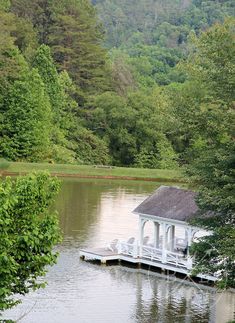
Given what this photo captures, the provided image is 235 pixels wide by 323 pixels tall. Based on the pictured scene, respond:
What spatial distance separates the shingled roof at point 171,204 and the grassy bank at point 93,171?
2466cm

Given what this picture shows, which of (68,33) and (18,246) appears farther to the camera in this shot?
(68,33)

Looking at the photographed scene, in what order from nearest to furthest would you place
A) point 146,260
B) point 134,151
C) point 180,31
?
point 146,260, point 134,151, point 180,31

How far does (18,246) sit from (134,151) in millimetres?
48773

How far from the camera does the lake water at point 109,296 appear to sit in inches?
965

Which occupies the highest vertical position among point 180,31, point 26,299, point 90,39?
point 180,31

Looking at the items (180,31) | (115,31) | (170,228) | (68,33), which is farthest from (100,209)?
(115,31)

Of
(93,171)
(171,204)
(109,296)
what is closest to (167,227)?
(171,204)

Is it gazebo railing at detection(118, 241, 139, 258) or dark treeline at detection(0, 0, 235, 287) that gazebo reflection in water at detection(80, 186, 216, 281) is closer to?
gazebo railing at detection(118, 241, 139, 258)

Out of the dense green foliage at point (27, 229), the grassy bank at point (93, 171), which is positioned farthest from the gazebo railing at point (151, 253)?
the grassy bank at point (93, 171)

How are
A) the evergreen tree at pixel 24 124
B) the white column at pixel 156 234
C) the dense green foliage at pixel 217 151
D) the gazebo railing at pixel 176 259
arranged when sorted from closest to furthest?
the dense green foliage at pixel 217 151 < the gazebo railing at pixel 176 259 < the white column at pixel 156 234 < the evergreen tree at pixel 24 124

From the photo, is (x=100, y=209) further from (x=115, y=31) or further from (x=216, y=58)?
(x=115, y=31)

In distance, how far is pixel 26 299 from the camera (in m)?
25.8

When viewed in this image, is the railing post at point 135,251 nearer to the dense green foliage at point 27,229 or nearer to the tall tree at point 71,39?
the dense green foliage at point 27,229

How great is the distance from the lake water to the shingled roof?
7.16 ft
